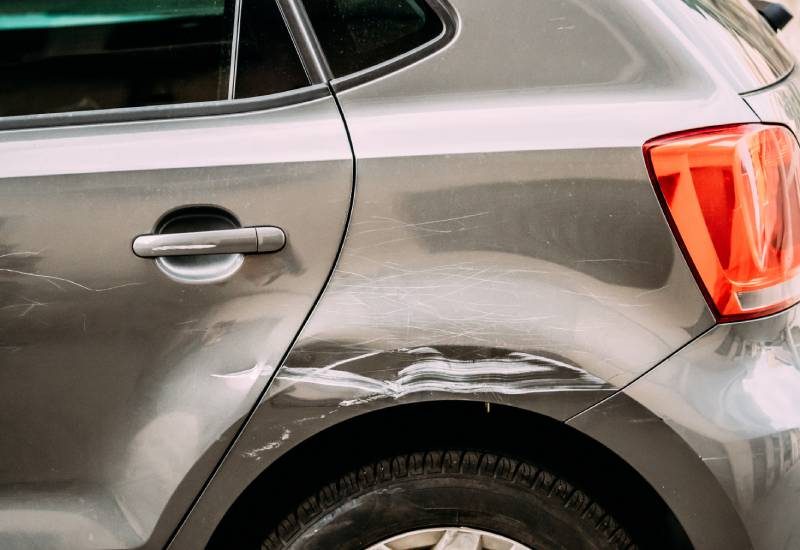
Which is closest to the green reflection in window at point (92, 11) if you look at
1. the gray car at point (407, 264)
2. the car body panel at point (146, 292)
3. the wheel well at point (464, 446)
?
the gray car at point (407, 264)

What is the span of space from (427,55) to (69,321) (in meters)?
0.72

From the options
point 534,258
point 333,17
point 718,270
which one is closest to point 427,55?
point 333,17

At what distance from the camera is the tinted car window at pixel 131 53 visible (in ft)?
5.05

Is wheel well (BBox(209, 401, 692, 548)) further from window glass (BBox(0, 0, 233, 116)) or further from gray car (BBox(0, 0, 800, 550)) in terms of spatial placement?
window glass (BBox(0, 0, 233, 116))

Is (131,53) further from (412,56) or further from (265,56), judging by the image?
(412,56)

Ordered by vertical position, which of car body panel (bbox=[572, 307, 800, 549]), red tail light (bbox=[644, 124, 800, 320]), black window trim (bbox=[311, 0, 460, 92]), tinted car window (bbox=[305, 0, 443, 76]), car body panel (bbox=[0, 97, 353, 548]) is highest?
tinted car window (bbox=[305, 0, 443, 76])

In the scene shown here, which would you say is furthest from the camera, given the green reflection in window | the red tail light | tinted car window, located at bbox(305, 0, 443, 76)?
the green reflection in window

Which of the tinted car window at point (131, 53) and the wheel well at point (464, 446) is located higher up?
the tinted car window at point (131, 53)

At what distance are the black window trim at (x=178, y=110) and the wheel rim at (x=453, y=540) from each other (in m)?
0.77

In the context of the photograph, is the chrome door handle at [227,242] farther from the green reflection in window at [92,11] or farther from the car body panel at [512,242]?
the green reflection in window at [92,11]

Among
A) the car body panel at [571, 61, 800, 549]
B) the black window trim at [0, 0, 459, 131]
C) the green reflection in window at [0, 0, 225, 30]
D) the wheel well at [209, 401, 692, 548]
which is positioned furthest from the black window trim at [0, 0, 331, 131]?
the car body panel at [571, 61, 800, 549]

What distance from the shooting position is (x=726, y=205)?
55.8 inches

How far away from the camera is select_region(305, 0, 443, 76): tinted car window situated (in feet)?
4.99

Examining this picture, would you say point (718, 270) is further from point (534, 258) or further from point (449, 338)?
point (449, 338)
